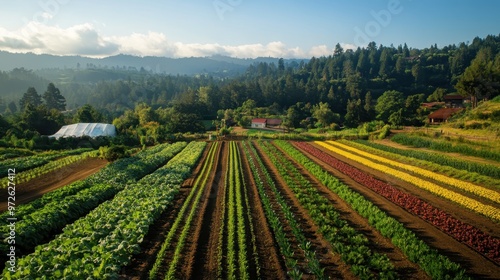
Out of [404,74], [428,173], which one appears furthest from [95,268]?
[404,74]

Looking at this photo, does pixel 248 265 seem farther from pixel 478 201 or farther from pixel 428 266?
pixel 478 201

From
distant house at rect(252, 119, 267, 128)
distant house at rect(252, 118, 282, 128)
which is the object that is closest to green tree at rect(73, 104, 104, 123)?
distant house at rect(252, 119, 267, 128)

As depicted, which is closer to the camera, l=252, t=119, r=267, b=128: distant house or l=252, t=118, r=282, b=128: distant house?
l=252, t=119, r=267, b=128: distant house

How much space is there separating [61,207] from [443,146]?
37.5 meters

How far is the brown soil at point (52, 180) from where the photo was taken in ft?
68.8

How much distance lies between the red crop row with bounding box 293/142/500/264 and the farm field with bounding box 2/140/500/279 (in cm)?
5

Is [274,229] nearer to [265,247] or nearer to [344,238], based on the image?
[265,247]

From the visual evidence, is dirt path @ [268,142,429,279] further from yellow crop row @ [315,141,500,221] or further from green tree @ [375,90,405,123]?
green tree @ [375,90,405,123]

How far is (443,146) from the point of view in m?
34.3

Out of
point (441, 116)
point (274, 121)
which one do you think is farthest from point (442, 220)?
point (274, 121)

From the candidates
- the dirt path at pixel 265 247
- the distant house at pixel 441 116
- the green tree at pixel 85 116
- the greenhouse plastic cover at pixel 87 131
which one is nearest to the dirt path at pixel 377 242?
the dirt path at pixel 265 247

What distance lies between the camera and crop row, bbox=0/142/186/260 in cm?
1320

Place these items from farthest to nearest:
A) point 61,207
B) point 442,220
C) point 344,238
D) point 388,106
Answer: point 388,106 < point 61,207 < point 442,220 < point 344,238

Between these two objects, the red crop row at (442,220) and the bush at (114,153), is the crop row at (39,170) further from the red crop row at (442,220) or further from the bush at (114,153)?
the red crop row at (442,220)
